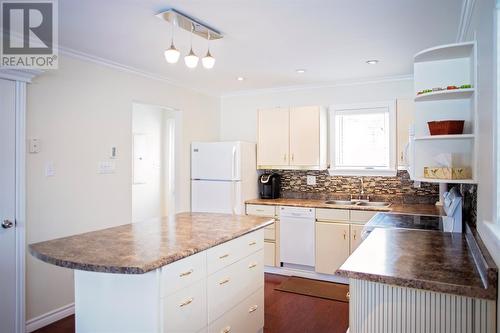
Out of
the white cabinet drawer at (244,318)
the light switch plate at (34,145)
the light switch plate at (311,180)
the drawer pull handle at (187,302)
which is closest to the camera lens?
the drawer pull handle at (187,302)

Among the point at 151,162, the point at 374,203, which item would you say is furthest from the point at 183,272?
the point at 151,162

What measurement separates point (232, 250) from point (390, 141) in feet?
8.66

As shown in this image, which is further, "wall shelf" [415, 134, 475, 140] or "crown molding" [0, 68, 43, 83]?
"crown molding" [0, 68, 43, 83]

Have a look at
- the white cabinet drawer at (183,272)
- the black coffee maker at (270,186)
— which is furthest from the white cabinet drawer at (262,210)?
the white cabinet drawer at (183,272)

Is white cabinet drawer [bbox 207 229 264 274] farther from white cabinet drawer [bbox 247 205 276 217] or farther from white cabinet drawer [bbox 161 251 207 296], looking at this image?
white cabinet drawer [bbox 247 205 276 217]

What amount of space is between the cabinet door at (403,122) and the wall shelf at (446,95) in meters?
1.83

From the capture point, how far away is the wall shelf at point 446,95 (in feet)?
7.04

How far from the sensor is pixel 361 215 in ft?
13.2

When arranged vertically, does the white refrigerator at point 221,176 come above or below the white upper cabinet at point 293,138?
below

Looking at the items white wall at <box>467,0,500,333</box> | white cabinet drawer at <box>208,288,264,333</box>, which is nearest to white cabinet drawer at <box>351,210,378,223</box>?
white cabinet drawer at <box>208,288,264,333</box>

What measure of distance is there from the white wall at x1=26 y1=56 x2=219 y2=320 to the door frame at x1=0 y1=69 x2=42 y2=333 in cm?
10

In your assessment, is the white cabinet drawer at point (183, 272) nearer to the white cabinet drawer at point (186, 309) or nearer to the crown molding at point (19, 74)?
the white cabinet drawer at point (186, 309)

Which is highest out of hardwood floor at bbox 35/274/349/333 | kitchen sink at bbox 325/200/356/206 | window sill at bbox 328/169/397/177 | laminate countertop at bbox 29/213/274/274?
window sill at bbox 328/169/397/177

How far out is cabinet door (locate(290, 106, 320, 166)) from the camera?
4.54 metres
